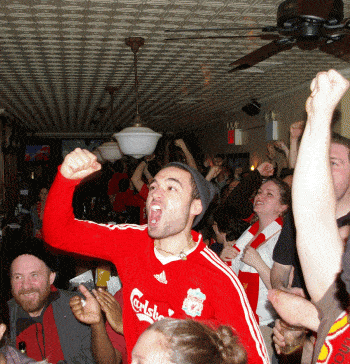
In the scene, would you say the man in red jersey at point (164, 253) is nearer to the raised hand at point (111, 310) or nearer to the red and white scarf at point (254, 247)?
the raised hand at point (111, 310)

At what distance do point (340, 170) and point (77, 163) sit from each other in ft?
4.00

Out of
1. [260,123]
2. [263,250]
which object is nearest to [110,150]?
[263,250]

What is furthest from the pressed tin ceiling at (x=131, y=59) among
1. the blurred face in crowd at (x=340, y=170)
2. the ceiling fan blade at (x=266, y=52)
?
the blurred face in crowd at (x=340, y=170)

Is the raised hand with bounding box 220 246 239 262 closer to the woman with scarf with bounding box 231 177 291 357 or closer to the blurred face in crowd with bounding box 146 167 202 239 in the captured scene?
the woman with scarf with bounding box 231 177 291 357

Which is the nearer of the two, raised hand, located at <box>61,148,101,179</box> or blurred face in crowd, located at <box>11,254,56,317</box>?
raised hand, located at <box>61,148,101,179</box>

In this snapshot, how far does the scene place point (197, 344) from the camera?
3.52 ft

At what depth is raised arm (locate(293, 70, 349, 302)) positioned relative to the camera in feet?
3.06

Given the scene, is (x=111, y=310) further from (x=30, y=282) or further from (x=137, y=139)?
(x=137, y=139)

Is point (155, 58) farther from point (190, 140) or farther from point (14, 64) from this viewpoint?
point (190, 140)

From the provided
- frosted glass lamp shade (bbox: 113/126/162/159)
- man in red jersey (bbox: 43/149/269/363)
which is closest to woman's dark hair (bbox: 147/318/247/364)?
man in red jersey (bbox: 43/149/269/363)

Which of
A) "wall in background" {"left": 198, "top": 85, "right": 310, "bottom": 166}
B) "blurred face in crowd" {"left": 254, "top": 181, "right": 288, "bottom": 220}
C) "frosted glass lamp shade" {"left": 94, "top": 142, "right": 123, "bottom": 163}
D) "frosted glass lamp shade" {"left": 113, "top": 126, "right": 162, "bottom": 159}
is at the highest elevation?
"wall in background" {"left": 198, "top": 85, "right": 310, "bottom": 166}

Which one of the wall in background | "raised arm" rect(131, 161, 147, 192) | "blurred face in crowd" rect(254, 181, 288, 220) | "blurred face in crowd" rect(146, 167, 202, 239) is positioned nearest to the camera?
"blurred face in crowd" rect(146, 167, 202, 239)

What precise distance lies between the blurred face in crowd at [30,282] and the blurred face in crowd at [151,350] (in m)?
1.34

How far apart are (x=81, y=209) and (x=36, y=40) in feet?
8.34
